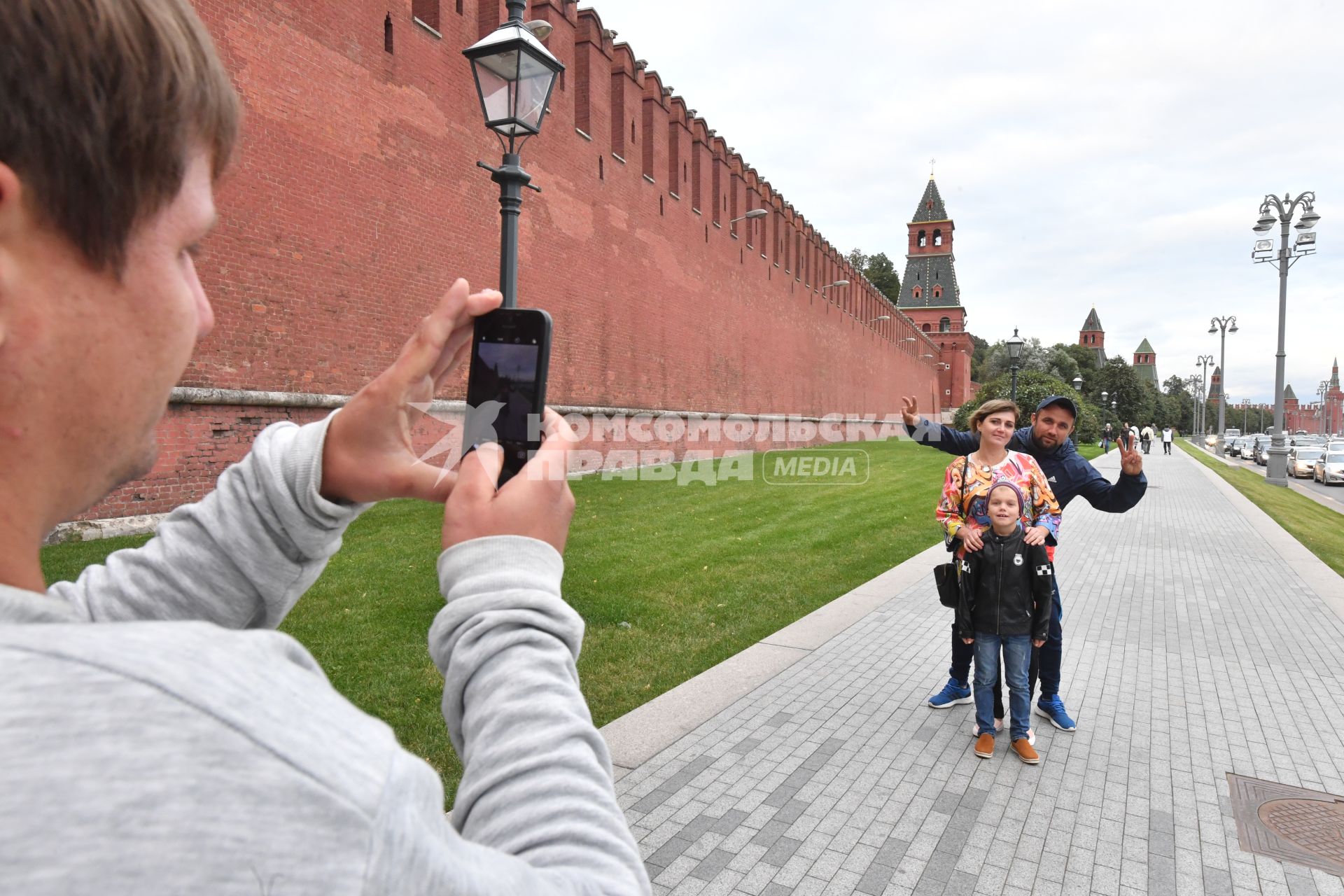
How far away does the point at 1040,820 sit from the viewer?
13.6ft

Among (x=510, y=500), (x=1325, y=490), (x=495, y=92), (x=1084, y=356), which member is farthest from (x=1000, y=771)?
(x=1084, y=356)

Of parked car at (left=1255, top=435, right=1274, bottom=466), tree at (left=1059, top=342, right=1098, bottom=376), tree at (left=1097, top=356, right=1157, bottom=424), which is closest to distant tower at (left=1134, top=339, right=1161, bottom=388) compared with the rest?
tree at (left=1059, top=342, right=1098, bottom=376)

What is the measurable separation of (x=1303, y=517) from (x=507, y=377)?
850 inches

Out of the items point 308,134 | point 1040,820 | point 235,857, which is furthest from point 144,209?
point 308,134

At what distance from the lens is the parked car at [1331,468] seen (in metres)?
31.2

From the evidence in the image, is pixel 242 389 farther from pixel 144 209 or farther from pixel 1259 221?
pixel 1259 221

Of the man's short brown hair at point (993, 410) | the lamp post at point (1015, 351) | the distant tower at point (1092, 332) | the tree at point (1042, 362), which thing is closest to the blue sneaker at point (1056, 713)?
the man's short brown hair at point (993, 410)

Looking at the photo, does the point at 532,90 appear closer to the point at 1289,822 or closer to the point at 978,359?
the point at 1289,822

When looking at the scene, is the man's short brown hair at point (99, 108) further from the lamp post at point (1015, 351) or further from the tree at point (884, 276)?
the tree at point (884, 276)

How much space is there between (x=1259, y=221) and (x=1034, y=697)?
24914 millimetres

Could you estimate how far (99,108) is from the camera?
629 millimetres

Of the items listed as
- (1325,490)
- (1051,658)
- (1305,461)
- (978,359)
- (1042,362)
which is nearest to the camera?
(1051,658)

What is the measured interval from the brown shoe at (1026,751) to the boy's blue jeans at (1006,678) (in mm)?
34

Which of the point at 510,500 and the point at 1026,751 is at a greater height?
the point at 510,500
